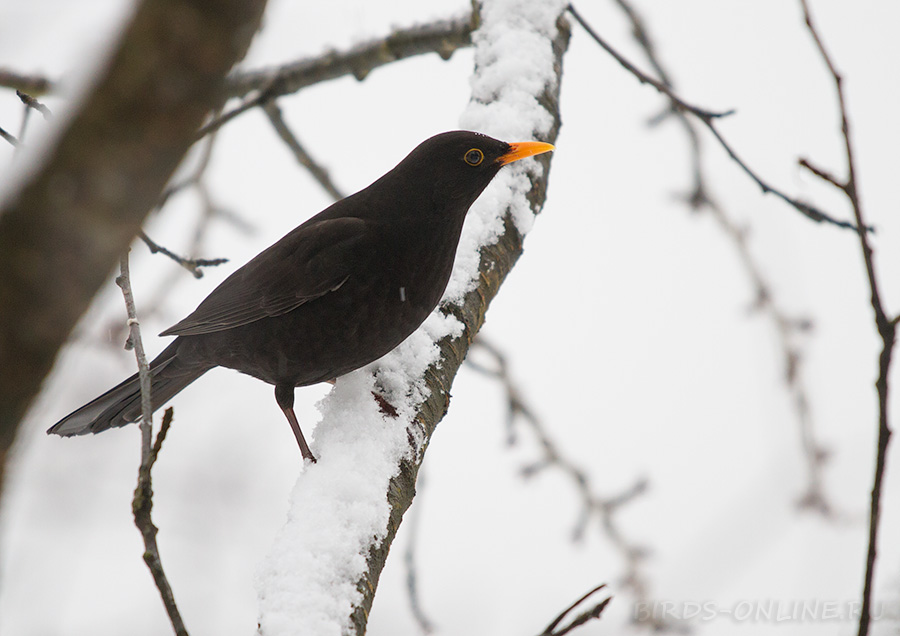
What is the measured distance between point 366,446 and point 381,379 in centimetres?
48

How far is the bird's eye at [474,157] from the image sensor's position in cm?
328

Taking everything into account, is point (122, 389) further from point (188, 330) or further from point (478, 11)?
point (478, 11)

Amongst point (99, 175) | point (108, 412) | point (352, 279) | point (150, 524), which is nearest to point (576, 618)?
point (150, 524)

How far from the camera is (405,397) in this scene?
8.87 ft

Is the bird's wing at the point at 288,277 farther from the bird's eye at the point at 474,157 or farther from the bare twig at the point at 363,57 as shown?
the bare twig at the point at 363,57

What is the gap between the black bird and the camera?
2977 mm

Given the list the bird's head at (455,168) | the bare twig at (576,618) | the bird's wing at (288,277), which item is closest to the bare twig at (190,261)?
the bird's wing at (288,277)

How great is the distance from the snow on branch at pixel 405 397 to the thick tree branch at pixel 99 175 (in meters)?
1.07

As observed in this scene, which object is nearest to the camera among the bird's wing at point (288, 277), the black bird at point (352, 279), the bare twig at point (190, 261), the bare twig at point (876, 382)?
the bare twig at point (876, 382)

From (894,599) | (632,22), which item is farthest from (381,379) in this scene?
(632,22)

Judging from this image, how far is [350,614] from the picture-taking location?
179cm

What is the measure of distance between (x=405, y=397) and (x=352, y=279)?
657 millimetres

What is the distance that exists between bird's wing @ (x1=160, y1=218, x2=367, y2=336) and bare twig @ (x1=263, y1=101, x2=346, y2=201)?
113 centimetres

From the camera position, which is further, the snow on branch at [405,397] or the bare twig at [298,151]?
the bare twig at [298,151]
